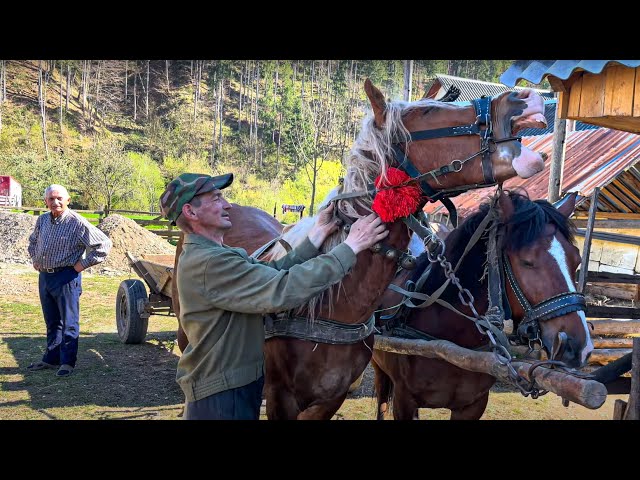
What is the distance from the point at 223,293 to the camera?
1966 millimetres

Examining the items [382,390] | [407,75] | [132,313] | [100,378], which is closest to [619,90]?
[382,390]

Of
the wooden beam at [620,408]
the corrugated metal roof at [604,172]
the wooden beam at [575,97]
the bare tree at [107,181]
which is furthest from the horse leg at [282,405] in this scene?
the bare tree at [107,181]

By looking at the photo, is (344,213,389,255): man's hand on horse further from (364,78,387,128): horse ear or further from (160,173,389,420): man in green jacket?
(364,78,387,128): horse ear

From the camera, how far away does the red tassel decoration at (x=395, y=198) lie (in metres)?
2.18

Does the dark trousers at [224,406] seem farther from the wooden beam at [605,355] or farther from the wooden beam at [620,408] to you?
the wooden beam at [605,355]

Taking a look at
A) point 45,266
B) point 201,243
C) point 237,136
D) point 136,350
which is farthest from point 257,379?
point 237,136

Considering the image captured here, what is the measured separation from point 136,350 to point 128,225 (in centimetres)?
900

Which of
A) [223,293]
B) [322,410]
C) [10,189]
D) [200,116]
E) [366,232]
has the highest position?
[200,116]

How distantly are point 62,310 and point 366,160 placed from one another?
199 inches

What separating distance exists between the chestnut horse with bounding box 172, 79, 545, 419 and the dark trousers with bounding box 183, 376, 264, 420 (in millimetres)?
415

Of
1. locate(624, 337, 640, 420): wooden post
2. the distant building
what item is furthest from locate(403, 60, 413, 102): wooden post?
the distant building

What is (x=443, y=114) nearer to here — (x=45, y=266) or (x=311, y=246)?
(x=311, y=246)

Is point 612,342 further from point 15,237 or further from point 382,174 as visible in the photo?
point 15,237

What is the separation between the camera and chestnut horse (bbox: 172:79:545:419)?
6.91 feet
